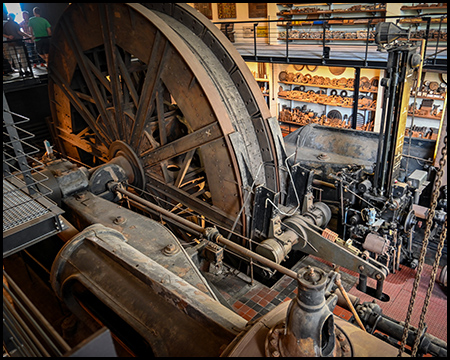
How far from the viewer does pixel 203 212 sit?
5.24 m

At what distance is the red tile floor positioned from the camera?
4285 mm

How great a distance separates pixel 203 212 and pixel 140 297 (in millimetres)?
2381

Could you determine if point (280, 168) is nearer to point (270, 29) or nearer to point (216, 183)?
point (216, 183)

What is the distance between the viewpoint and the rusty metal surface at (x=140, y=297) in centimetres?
254

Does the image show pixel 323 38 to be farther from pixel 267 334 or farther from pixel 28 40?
pixel 28 40

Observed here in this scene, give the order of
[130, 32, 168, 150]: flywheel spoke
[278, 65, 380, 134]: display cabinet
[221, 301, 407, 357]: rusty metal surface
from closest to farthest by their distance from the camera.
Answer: [221, 301, 407, 357]: rusty metal surface, [130, 32, 168, 150]: flywheel spoke, [278, 65, 380, 134]: display cabinet

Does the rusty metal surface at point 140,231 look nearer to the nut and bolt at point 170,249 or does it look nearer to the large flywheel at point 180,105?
the nut and bolt at point 170,249

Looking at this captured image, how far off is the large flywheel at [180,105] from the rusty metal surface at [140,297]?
65.4 inches

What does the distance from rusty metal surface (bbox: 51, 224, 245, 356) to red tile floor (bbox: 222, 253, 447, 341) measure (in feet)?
4.89

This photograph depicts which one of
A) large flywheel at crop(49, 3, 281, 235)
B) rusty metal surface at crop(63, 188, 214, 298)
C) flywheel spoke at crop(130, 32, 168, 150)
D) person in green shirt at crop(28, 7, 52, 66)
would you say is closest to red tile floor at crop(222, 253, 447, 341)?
large flywheel at crop(49, 3, 281, 235)

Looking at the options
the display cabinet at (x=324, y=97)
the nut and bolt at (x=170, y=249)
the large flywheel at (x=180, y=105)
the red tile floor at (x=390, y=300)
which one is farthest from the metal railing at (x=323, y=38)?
the nut and bolt at (x=170, y=249)

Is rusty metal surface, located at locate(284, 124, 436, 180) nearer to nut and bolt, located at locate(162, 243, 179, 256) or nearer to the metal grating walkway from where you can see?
nut and bolt, located at locate(162, 243, 179, 256)

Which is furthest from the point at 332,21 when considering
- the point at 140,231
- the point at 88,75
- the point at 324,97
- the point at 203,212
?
the point at 140,231

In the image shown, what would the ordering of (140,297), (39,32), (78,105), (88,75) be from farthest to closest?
(39,32)
(78,105)
(88,75)
(140,297)
